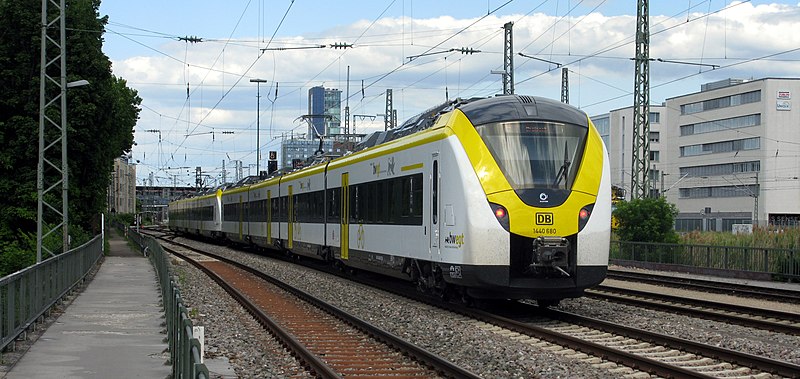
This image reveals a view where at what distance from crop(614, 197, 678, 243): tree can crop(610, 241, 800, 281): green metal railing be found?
0.49m

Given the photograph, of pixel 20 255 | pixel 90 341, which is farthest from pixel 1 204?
pixel 90 341

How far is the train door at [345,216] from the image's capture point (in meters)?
24.9

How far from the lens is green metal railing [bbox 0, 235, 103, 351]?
11.8m

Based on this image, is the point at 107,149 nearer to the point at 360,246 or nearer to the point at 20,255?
the point at 20,255

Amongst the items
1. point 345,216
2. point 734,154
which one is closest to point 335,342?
point 345,216

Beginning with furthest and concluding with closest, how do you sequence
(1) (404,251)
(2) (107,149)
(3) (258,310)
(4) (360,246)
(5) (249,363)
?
1. (2) (107,149)
2. (4) (360,246)
3. (1) (404,251)
4. (3) (258,310)
5. (5) (249,363)

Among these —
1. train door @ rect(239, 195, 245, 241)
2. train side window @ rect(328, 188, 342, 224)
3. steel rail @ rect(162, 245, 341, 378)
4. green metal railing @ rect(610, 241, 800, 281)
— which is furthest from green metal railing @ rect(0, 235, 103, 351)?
train door @ rect(239, 195, 245, 241)

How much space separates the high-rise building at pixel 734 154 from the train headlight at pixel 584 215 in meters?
66.6

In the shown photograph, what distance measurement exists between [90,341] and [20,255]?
21011 mm

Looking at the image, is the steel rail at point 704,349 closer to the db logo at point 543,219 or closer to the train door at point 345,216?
the db logo at point 543,219

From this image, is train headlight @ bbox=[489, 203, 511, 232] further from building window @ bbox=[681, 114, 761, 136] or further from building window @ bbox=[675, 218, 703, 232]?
building window @ bbox=[675, 218, 703, 232]

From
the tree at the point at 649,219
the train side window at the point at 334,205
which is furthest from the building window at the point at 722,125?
the train side window at the point at 334,205

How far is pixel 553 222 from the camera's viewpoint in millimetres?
15617

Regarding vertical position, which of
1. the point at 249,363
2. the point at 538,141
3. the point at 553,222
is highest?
the point at 538,141
